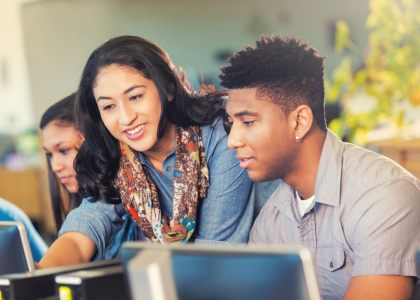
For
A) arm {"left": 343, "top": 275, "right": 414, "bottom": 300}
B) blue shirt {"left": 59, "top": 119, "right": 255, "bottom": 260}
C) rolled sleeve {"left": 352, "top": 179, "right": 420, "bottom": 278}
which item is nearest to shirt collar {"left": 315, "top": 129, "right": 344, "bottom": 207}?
rolled sleeve {"left": 352, "top": 179, "right": 420, "bottom": 278}

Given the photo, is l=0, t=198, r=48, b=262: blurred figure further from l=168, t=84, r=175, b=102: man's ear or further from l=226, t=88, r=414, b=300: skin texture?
l=226, t=88, r=414, b=300: skin texture

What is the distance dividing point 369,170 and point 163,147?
69cm

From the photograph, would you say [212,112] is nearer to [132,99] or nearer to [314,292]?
[132,99]

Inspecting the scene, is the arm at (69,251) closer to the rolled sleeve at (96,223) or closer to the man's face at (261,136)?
the rolled sleeve at (96,223)

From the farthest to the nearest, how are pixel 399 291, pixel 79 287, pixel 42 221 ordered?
pixel 42 221, pixel 399 291, pixel 79 287

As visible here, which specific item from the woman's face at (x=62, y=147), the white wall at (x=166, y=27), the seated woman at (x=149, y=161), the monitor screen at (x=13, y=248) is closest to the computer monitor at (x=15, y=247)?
the monitor screen at (x=13, y=248)

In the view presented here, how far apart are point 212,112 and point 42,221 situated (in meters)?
3.18

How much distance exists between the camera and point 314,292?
463 millimetres

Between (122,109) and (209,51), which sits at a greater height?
(209,51)

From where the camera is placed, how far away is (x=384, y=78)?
2.25m

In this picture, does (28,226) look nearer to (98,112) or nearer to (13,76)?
(98,112)

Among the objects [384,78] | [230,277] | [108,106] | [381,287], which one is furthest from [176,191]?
[384,78]

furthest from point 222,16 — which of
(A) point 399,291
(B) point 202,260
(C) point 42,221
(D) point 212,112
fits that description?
(B) point 202,260

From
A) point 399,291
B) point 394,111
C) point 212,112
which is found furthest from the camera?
point 394,111
